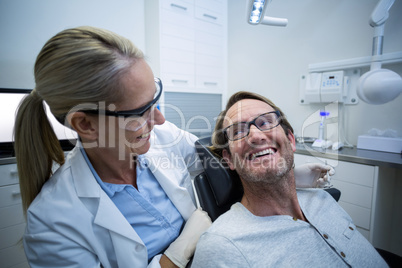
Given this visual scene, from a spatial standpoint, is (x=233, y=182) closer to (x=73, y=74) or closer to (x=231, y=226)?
(x=231, y=226)

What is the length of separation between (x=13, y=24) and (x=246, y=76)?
2428 millimetres

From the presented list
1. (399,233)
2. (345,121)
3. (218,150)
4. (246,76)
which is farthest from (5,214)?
(399,233)

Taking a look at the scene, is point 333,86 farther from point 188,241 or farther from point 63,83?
point 63,83

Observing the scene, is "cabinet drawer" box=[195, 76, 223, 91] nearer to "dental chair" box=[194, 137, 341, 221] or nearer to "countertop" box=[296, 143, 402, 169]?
"countertop" box=[296, 143, 402, 169]

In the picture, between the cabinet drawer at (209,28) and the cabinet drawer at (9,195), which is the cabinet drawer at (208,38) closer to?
the cabinet drawer at (209,28)

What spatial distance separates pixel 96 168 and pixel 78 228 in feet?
0.82

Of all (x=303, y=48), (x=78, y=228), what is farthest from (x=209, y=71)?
(x=78, y=228)

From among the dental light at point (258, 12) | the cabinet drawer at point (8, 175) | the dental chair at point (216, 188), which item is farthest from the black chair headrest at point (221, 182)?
the cabinet drawer at point (8, 175)

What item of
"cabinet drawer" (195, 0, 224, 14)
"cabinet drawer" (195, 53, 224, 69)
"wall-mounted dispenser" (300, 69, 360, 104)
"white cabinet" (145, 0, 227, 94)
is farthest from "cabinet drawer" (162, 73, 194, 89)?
"wall-mounted dispenser" (300, 69, 360, 104)

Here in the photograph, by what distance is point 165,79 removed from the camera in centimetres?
234

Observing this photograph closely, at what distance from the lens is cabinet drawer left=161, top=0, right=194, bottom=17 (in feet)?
7.39

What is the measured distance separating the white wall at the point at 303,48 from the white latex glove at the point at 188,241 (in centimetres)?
175

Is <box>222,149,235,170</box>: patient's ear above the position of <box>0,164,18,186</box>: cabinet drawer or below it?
above

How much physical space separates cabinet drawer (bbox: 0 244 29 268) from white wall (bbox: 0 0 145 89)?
1.32 metres
